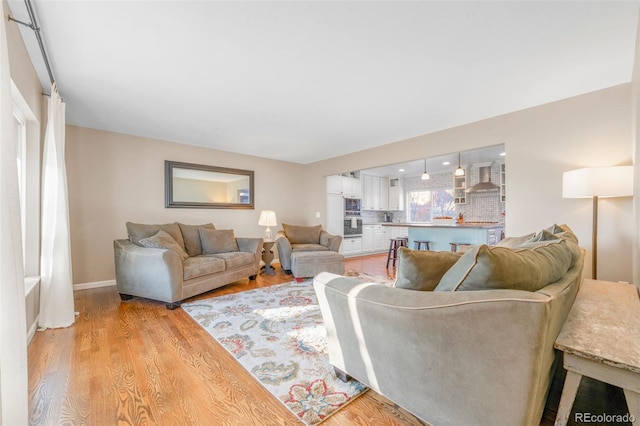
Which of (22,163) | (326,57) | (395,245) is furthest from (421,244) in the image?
(22,163)

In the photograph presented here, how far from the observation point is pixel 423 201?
7949 millimetres

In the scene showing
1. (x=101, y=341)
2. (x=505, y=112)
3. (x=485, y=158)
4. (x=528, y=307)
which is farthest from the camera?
(x=485, y=158)

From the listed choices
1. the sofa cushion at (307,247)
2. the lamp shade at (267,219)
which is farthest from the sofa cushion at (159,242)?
the sofa cushion at (307,247)

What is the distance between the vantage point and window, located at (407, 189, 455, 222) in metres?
7.45

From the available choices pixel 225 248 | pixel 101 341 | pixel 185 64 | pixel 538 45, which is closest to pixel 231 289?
pixel 225 248

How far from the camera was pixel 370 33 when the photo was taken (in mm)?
1841

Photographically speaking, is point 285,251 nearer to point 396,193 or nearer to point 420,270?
point 420,270

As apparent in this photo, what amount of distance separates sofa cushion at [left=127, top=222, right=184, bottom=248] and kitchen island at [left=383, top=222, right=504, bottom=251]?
3.96 meters

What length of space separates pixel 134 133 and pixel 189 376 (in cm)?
386

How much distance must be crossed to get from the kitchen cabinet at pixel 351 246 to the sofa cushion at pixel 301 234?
5.50ft

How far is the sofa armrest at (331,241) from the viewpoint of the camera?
15.2 ft

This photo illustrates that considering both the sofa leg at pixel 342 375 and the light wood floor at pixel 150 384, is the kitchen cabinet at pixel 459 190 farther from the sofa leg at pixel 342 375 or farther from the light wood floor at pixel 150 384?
the sofa leg at pixel 342 375

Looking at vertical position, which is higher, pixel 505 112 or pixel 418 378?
pixel 505 112

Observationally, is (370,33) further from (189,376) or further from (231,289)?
(231,289)
